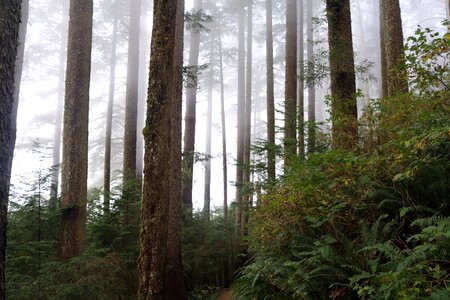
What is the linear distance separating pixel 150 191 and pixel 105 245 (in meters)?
4.71

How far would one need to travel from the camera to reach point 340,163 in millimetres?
5688

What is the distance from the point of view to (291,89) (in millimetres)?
14039

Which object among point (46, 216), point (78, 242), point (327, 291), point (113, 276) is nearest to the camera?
point (327, 291)

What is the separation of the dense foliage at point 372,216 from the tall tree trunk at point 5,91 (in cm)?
316

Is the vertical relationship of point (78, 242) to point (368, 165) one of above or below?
below

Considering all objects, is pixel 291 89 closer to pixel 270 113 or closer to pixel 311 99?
pixel 270 113

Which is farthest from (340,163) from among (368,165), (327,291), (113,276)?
(113,276)

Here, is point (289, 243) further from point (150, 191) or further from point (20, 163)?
point (20, 163)

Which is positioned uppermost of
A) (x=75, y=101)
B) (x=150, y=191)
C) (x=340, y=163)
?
(x=75, y=101)

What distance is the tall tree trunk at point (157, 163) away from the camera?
19.6ft

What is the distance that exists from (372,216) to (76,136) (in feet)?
22.8

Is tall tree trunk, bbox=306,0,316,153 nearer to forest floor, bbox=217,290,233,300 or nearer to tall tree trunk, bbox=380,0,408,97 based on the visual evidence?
tall tree trunk, bbox=380,0,408,97

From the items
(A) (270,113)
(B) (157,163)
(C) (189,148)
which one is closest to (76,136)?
(B) (157,163)

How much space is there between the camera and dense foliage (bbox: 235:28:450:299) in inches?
151
